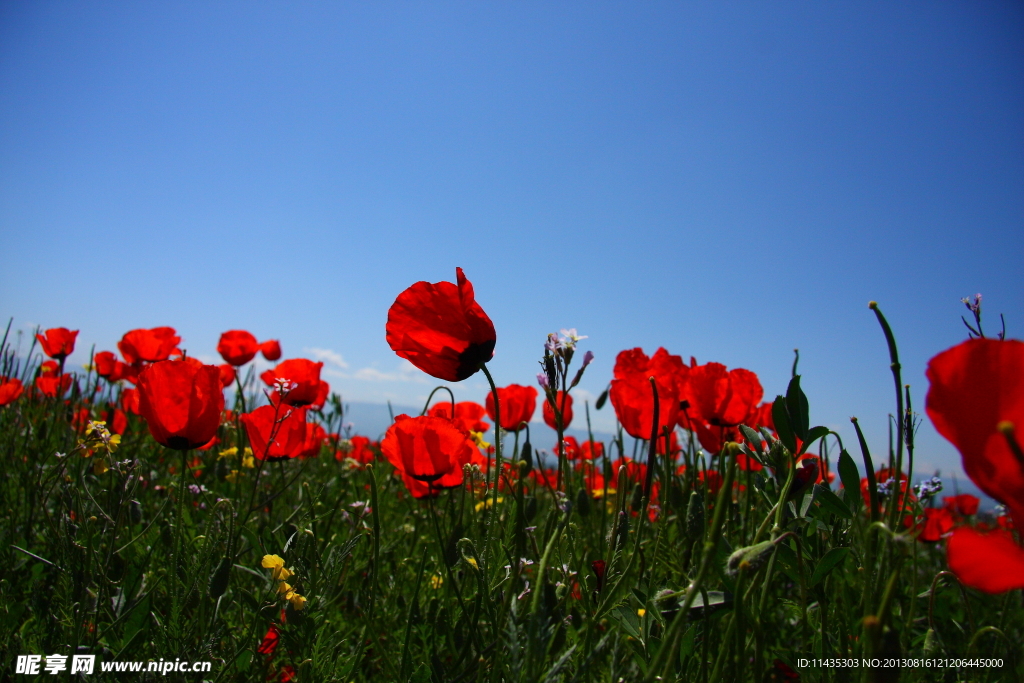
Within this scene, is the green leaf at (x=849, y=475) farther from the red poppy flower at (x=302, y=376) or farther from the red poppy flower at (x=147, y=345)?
the red poppy flower at (x=147, y=345)

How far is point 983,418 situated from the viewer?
0.57 metres

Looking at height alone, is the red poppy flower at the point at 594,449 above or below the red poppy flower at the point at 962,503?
above

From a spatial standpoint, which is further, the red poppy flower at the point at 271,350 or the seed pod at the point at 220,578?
the red poppy flower at the point at 271,350

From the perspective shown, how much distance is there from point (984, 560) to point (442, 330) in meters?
1.00

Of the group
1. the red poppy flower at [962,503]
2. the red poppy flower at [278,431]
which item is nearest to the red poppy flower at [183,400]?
the red poppy flower at [278,431]

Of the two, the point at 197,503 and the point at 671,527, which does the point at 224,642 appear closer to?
the point at 197,503

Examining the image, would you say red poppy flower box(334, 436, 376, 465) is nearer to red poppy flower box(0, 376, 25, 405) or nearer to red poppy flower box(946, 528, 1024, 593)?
red poppy flower box(0, 376, 25, 405)

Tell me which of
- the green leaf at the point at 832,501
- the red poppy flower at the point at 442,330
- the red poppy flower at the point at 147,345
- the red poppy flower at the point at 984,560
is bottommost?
the green leaf at the point at 832,501

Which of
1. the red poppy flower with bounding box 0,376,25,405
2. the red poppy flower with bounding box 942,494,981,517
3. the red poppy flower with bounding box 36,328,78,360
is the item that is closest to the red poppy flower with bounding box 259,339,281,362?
the red poppy flower with bounding box 36,328,78,360

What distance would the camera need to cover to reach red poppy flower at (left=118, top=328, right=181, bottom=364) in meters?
3.21

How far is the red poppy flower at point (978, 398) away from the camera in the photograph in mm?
549

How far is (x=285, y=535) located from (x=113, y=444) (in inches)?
28.1

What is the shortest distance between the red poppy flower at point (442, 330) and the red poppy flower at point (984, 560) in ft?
3.01

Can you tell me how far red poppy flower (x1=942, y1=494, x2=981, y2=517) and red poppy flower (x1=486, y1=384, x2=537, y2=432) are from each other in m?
4.42
